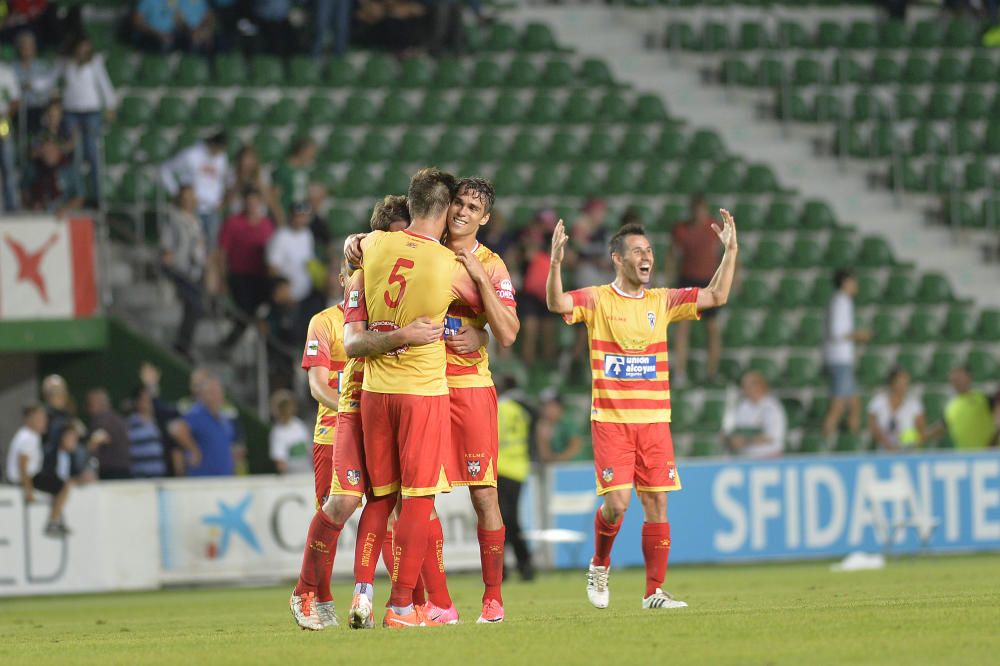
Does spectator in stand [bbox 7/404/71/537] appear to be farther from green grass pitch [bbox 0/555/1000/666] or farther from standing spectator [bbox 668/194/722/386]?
standing spectator [bbox 668/194/722/386]

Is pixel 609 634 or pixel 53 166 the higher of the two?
pixel 53 166

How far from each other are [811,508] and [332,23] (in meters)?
9.98

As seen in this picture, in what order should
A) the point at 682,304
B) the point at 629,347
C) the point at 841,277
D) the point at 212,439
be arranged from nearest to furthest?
1. the point at 629,347
2. the point at 682,304
3. the point at 212,439
4. the point at 841,277

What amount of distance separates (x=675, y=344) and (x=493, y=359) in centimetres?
247

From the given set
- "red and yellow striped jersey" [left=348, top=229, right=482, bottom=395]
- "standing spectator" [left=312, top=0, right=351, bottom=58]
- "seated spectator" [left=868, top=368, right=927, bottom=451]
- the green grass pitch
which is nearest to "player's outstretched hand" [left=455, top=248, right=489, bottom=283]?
"red and yellow striped jersey" [left=348, top=229, right=482, bottom=395]

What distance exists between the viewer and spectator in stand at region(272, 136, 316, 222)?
2089 cm

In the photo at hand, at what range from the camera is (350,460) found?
949 centimetres

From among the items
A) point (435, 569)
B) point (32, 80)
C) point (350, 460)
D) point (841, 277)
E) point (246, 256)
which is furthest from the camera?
point (841, 277)

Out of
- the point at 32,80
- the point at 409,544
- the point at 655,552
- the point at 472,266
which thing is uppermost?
the point at 32,80

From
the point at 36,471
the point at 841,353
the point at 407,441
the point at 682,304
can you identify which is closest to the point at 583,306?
the point at 682,304

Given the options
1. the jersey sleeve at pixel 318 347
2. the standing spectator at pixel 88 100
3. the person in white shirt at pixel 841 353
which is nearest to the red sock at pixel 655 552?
the jersey sleeve at pixel 318 347

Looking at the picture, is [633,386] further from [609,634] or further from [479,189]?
[609,634]

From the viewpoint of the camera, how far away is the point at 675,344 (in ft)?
74.1

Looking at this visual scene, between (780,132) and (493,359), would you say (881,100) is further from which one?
(493,359)
